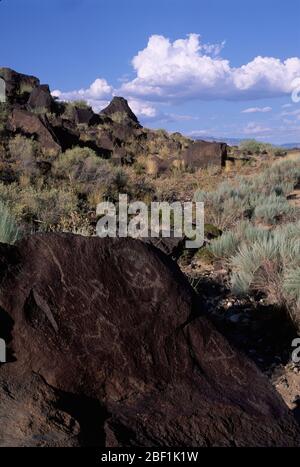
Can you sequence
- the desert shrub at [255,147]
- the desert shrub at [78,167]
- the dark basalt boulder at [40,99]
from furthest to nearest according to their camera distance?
1. the desert shrub at [255,147]
2. the dark basalt boulder at [40,99]
3. the desert shrub at [78,167]

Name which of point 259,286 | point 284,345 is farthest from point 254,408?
point 259,286

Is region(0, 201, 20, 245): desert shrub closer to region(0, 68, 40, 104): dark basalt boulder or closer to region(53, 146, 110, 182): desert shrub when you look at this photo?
region(53, 146, 110, 182): desert shrub

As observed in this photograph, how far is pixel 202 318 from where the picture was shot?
11.8 feet

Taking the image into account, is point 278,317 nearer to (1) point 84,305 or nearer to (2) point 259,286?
(2) point 259,286

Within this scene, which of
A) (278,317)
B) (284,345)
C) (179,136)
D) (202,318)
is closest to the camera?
(202,318)

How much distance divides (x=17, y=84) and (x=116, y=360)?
29.2m

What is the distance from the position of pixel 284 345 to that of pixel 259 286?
1258 millimetres

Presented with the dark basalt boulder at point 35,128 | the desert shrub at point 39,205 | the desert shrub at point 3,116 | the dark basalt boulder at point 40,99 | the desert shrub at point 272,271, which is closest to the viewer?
the desert shrub at point 272,271

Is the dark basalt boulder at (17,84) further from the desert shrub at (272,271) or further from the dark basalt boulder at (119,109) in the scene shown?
the desert shrub at (272,271)

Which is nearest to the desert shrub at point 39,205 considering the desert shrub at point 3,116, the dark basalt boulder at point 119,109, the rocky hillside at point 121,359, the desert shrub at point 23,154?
the desert shrub at point 23,154

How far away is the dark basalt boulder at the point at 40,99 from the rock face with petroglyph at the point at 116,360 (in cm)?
2541

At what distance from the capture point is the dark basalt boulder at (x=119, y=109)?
116 feet

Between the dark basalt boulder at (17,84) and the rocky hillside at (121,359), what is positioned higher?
the dark basalt boulder at (17,84)

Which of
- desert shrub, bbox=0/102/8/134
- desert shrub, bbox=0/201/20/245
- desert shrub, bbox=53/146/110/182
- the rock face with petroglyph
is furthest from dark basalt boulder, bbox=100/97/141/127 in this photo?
the rock face with petroglyph
